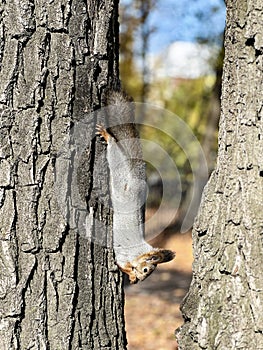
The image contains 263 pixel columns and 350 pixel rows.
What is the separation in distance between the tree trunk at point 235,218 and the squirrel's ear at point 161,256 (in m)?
0.46

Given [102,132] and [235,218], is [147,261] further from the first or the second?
[235,218]

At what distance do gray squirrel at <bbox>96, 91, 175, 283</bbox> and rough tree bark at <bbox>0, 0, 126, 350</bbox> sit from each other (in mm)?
116

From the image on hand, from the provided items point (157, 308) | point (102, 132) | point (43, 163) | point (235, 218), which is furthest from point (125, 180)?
point (157, 308)

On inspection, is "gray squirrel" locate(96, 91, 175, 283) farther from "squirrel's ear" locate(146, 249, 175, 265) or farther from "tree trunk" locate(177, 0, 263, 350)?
"tree trunk" locate(177, 0, 263, 350)

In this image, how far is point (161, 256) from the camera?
1.96m

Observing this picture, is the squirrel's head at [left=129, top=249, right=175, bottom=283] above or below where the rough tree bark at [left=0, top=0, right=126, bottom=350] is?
below

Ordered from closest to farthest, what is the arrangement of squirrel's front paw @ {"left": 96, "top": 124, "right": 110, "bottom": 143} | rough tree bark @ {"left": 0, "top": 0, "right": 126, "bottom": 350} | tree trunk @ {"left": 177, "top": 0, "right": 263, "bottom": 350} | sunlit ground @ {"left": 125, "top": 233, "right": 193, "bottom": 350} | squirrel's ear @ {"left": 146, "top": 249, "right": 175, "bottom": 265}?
tree trunk @ {"left": 177, "top": 0, "right": 263, "bottom": 350} → rough tree bark @ {"left": 0, "top": 0, "right": 126, "bottom": 350} → squirrel's front paw @ {"left": 96, "top": 124, "right": 110, "bottom": 143} → squirrel's ear @ {"left": 146, "top": 249, "right": 175, "bottom": 265} → sunlit ground @ {"left": 125, "top": 233, "right": 193, "bottom": 350}

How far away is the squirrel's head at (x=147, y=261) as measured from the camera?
1.95 meters

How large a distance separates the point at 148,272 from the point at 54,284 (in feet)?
1.89


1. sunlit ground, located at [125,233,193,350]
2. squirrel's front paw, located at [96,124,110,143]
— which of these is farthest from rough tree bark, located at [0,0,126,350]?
sunlit ground, located at [125,233,193,350]

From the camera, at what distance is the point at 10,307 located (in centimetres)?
153

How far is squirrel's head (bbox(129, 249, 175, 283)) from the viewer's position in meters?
1.95

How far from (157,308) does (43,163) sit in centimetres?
384

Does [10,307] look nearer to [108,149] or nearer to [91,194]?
[91,194]
